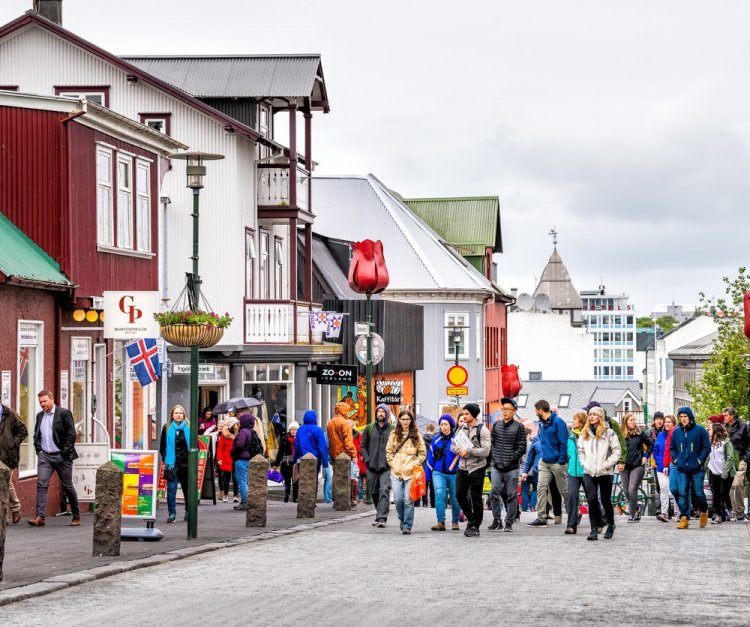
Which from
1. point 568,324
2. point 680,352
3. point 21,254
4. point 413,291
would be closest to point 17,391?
point 21,254

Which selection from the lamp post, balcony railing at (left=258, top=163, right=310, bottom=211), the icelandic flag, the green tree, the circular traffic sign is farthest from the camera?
the green tree

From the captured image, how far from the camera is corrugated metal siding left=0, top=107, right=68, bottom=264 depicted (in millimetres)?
23891

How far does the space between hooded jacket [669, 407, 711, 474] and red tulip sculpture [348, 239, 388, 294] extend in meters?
9.04

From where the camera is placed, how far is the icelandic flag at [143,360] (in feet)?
80.7

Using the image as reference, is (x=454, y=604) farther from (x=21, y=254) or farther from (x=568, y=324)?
(x=568, y=324)

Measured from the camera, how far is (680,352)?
156750mm

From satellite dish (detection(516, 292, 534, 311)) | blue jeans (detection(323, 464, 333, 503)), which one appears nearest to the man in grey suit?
blue jeans (detection(323, 464, 333, 503))

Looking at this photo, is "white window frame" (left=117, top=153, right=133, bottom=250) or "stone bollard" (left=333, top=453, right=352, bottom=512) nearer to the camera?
"stone bollard" (left=333, top=453, right=352, bottom=512)

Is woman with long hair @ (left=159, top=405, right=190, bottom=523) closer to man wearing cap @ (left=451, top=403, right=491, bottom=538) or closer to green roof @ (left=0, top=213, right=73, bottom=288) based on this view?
green roof @ (left=0, top=213, right=73, bottom=288)

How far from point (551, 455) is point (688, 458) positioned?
7.34 ft

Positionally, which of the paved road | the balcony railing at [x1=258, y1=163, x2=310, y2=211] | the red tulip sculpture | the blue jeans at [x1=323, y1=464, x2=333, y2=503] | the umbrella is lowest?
the paved road

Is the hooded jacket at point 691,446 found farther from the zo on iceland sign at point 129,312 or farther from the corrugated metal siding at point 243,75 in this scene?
the corrugated metal siding at point 243,75

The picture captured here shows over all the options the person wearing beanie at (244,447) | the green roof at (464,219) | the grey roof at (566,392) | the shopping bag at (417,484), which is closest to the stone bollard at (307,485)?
the person wearing beanie at (244,447)

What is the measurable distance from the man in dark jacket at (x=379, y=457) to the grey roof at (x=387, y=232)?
47.4 metres
